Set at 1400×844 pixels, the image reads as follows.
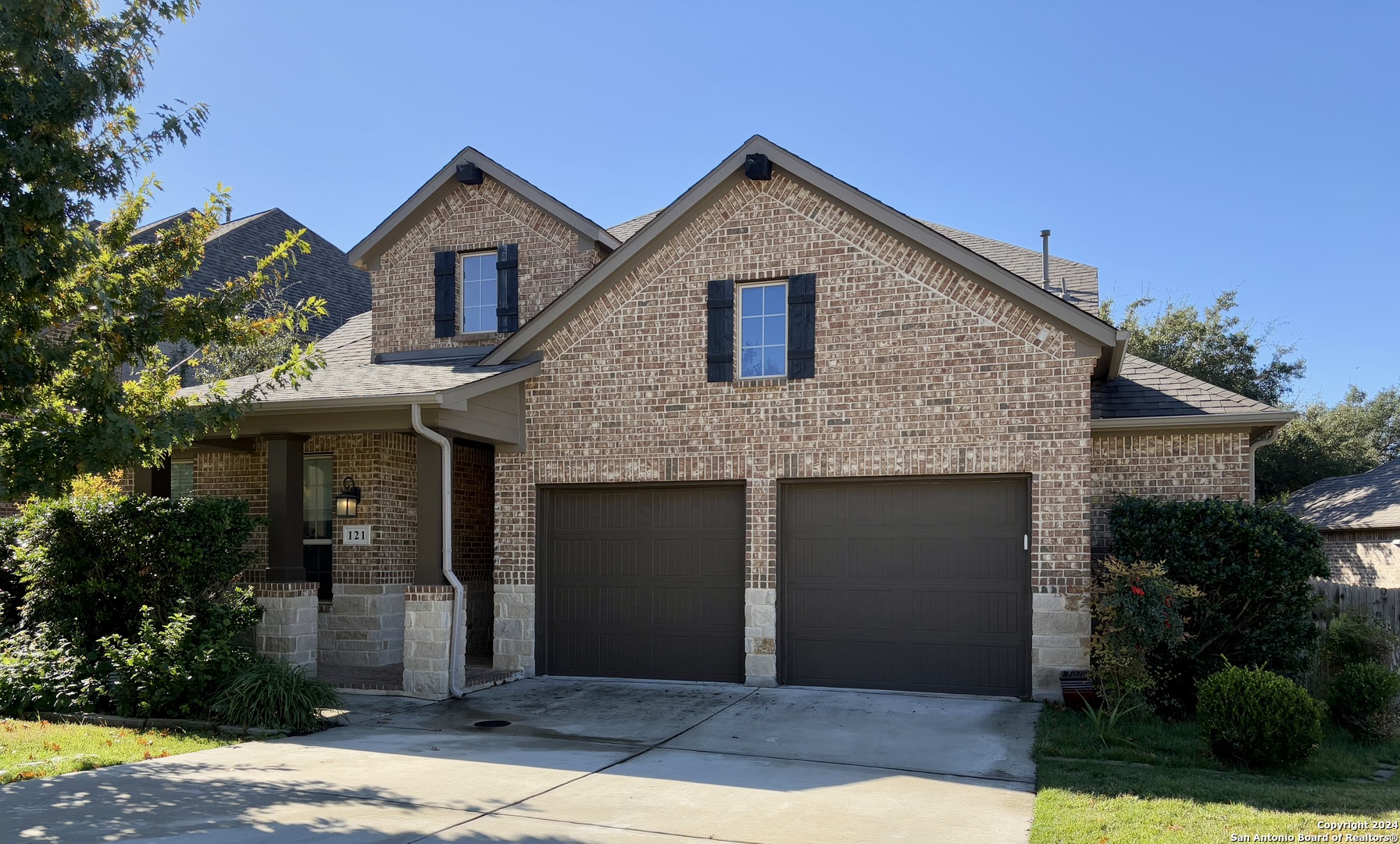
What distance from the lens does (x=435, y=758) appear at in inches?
351

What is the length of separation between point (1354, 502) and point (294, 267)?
78.6 feet

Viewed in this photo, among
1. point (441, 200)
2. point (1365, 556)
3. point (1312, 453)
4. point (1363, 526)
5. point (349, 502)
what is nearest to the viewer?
point (349, 502)

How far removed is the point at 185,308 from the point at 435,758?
4691 mm

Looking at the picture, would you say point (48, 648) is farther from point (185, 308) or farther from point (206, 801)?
point (206, 801)

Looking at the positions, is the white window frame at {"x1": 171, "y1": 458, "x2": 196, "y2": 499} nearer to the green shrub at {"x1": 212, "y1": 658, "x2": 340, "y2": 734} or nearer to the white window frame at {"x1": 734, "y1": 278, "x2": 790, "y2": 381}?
the green shrub at {"x1": 212, "y1": 658, "x2": 340, "y2": 734}

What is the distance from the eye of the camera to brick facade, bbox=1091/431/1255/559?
1196cm

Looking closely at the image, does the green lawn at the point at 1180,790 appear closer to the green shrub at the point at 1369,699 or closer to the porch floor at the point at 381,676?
the green shrub at the point at 1369,699

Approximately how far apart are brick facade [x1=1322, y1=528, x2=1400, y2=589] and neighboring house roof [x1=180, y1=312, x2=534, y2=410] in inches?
710

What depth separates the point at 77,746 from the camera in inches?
368

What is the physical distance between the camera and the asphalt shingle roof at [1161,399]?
11930 mm

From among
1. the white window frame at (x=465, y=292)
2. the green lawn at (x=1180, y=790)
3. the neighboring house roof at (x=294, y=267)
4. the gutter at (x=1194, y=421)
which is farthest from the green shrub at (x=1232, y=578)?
the neighboring house roof at (x=294, y=267)

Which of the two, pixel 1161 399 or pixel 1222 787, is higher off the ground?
pixel 1161 399

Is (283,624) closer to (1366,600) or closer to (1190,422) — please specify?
(1190,422)

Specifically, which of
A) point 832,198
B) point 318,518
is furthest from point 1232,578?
point 318,518
